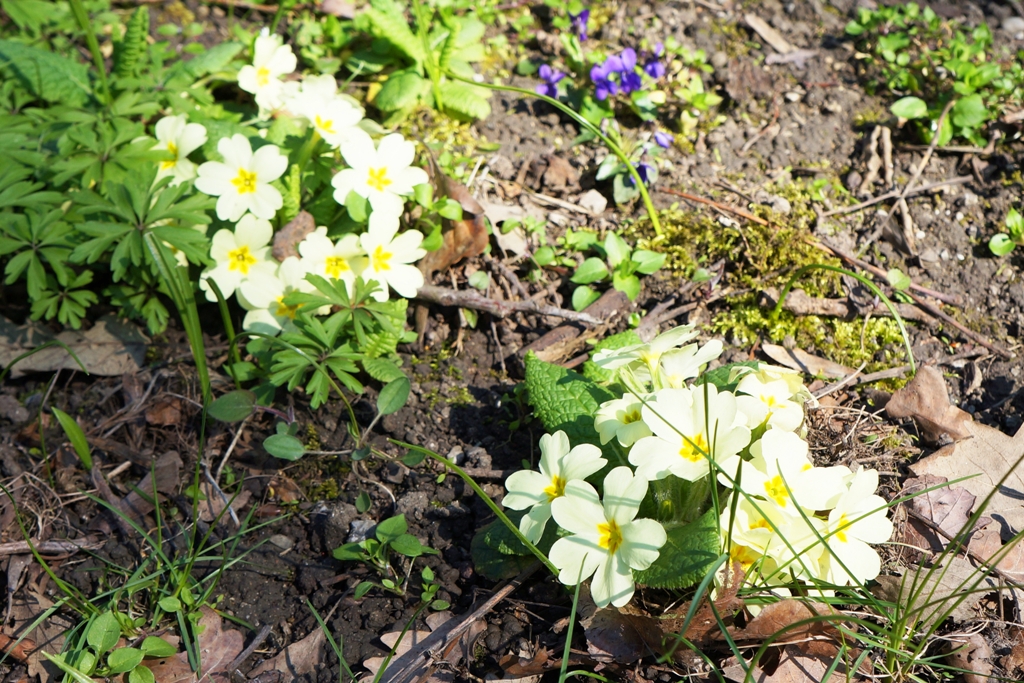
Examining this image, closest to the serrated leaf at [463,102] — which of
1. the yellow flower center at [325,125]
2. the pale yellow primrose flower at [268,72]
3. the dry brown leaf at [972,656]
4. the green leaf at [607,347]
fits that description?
the pale yellow primrose flower at [268,72]

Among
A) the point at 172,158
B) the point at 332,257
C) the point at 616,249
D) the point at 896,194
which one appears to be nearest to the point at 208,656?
the point at 332,257

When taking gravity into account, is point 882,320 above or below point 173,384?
above

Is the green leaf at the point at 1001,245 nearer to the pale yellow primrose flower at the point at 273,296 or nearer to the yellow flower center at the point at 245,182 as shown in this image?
→ the pale yellow primrose flower at the point at 273,296

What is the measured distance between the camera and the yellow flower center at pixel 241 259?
8.43 ft

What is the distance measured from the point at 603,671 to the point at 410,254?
142 cm

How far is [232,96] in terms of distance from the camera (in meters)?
3.50

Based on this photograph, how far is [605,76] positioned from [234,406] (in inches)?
79.9

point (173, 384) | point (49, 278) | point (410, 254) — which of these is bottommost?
point (173, 384)

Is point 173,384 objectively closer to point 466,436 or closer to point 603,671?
point 466,436

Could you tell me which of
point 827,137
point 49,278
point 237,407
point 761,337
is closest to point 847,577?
point 761,337

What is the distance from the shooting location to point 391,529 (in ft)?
6.90

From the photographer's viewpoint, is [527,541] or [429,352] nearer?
[527,541]

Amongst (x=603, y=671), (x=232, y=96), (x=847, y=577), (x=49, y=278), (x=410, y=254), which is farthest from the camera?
(x=232, y=96)

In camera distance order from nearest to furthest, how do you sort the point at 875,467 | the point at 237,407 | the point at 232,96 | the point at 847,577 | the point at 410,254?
the point at 847,577
the point at 875,467
the point at 237,407
the point at 410,254
the point at 232,96
